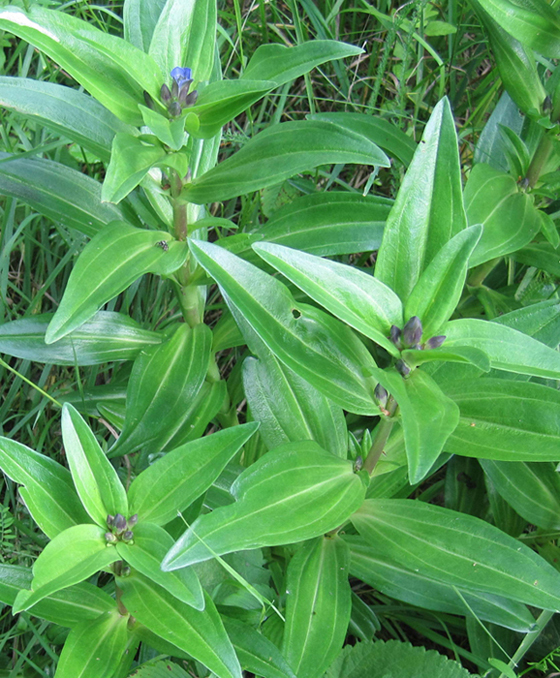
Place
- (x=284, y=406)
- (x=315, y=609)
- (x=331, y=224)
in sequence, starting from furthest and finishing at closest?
(x=331, y=224)
(x=284, y=406)
(x=315, y=609)

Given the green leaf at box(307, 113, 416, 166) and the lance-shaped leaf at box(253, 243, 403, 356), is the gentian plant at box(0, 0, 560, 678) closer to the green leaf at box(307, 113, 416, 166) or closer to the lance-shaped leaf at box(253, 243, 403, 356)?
the lance-shaped leaf at box(253, 243, 403, 356)

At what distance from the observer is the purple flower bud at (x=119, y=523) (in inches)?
47.2

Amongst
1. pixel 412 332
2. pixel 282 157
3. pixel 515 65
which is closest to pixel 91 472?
pixel 412 332

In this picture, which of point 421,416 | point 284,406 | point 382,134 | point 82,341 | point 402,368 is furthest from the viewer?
point 382,134

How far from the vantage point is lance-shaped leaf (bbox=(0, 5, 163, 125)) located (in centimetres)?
117

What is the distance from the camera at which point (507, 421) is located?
3.96ft

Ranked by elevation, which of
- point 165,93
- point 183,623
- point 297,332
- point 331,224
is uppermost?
point 165,93

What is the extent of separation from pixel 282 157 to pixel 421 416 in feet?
2.12

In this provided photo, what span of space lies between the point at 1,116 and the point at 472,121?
170 centimetres

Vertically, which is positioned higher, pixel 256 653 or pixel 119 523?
pixel 119 523

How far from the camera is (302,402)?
147 cm

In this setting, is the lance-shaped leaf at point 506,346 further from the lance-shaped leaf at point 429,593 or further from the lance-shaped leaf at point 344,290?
the lance-shaped leaf at point 429,593

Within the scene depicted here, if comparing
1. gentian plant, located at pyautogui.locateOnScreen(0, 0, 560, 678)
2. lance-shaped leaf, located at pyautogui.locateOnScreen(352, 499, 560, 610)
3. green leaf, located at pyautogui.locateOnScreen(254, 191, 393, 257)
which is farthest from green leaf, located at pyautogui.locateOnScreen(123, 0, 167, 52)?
lance-shaped leaf, located at pyautogui.locateOnScreen(352, 499, 560, 610)

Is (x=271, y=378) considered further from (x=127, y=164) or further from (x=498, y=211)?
(x=498, y=211)
